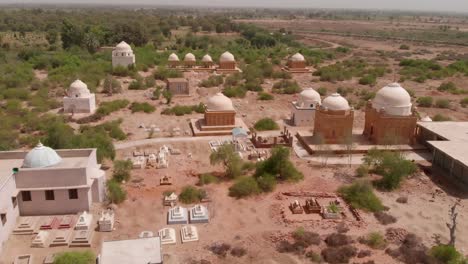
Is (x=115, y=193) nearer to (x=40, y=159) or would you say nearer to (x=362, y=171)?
(x=40, y=159)

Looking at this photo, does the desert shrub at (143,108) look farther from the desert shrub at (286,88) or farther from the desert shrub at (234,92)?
the desert shrub at (286,88)

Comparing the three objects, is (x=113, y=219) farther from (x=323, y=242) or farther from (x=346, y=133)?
(x=346, y=133)

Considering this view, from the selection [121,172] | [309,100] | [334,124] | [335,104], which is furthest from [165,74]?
[121,172]

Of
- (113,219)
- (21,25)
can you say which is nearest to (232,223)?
(113,219)

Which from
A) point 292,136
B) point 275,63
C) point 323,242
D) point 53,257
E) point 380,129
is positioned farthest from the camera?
point 275,63

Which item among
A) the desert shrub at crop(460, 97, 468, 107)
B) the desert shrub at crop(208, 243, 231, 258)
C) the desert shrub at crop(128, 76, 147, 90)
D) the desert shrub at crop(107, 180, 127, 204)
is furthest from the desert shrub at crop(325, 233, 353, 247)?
the desert shrub at crop(128, 76, 147, 90)

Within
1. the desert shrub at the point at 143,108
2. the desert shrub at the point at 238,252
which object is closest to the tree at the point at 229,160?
the desert shrub at the point at 238,252
